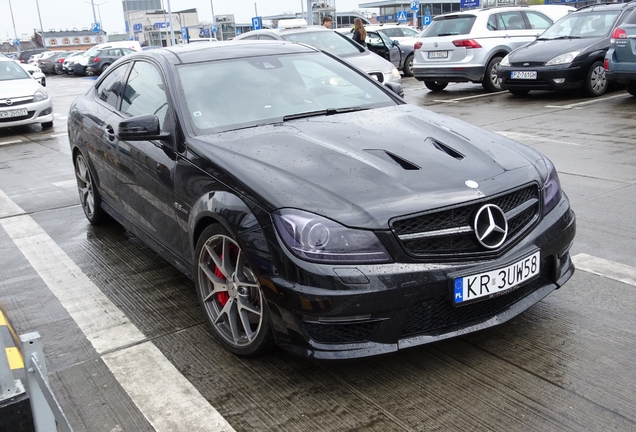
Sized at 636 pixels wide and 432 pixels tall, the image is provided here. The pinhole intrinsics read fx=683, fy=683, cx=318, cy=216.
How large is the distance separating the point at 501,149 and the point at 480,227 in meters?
0.77

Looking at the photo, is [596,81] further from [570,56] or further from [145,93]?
[145,93]

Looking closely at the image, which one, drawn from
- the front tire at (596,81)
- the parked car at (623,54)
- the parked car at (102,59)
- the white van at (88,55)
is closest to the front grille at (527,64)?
the front tire at (596,81)

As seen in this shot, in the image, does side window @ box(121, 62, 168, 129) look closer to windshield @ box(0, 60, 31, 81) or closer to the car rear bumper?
the car rear bumper

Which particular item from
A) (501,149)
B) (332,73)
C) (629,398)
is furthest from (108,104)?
(629,398)

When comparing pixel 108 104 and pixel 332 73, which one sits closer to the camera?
pixel 332 73

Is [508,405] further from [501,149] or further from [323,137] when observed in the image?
[323,137]

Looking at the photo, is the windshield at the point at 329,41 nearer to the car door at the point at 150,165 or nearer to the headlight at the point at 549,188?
the car door at the point at 150,165

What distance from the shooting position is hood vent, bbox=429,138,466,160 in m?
3.45

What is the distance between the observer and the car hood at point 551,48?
11945 millimetres

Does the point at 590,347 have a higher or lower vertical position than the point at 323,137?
lower

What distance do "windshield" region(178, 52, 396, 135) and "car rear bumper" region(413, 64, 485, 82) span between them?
9633 millimetres

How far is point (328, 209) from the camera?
2963mm

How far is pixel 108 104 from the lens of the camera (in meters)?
5.25

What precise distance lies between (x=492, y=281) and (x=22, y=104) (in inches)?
486
